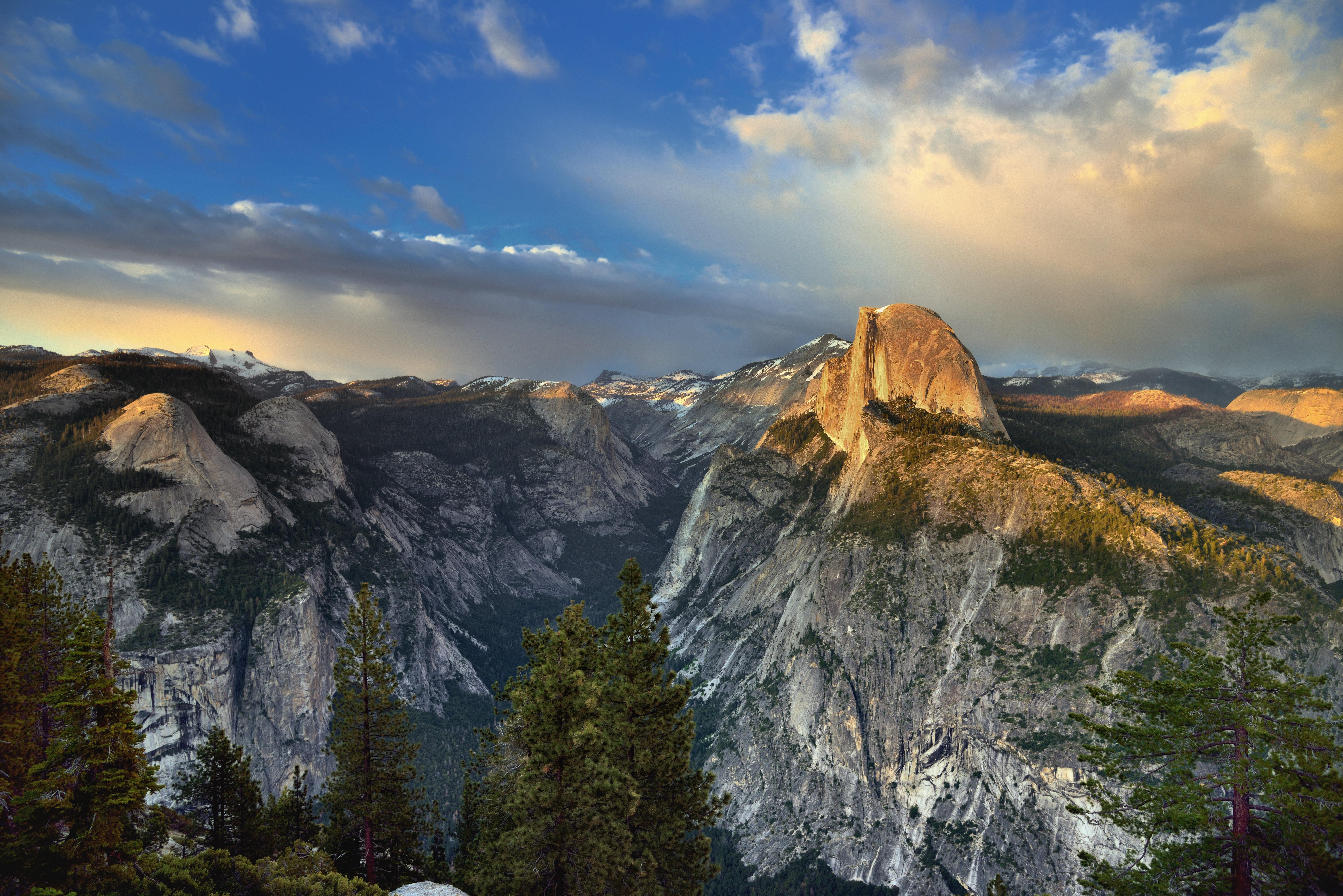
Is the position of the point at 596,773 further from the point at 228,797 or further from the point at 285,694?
the point at 285,694

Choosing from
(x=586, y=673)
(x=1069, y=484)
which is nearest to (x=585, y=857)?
(x=586, y=673)

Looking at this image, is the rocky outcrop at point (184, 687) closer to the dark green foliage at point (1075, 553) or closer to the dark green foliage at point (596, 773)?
the dark green foliage at point (596, 773)

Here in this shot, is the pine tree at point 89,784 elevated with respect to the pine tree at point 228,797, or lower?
elevated

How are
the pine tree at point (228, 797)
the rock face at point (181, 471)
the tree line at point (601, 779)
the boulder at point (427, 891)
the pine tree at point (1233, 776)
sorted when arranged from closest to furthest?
the pine tree at point (1233, 776) → the tree line at point (601, 779) → the boulder at point (427, 891) → the pine tree at point (228, 797) → the rock face at point (181, 471)

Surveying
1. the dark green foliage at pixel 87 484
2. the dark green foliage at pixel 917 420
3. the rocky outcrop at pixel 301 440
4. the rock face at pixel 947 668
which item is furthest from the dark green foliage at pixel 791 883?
the rocky outcrop at pixel 301 440

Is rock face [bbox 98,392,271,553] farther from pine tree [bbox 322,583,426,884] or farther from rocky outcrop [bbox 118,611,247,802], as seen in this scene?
pine tree [bbox 322,583,426,884]

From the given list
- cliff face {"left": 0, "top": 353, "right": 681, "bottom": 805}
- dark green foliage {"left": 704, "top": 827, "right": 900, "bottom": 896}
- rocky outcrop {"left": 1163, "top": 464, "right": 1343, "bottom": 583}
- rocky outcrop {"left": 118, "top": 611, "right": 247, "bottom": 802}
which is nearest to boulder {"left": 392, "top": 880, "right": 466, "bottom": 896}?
rocky outcrop {"left": 118, "top": 611, "right": 247, "bottom": 802}

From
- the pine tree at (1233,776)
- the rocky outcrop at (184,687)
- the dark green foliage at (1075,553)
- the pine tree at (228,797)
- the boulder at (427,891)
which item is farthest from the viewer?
the dark green foliage at (1075,553)
